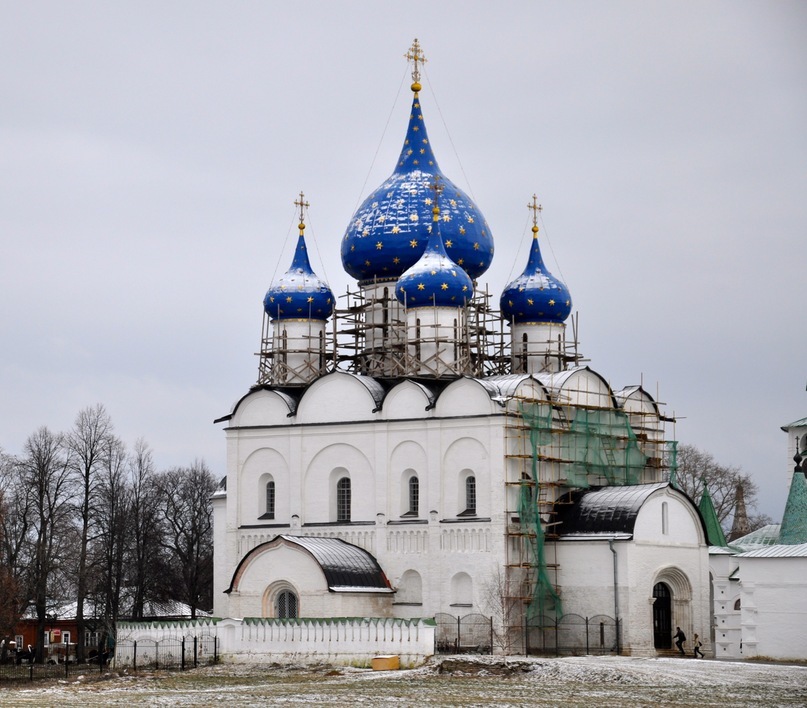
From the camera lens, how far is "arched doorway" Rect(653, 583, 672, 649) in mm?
37812

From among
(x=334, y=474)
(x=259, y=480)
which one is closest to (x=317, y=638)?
(x=334, y=474)

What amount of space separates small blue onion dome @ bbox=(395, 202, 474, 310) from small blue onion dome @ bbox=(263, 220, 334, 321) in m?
3.14

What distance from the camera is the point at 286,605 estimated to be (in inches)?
1487

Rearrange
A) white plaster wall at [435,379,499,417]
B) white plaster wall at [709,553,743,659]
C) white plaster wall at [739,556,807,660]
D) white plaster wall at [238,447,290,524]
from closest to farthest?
white plaster wall at [739,556,807,660] → white plaster wall at [709,553,743,659] → white plaster wall at [435,379,499,417] → white plaster wall at [238,447,290,524]

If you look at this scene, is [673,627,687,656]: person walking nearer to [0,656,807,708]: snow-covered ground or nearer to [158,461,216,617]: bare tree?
[0,656,807,708]: snow-covered ground

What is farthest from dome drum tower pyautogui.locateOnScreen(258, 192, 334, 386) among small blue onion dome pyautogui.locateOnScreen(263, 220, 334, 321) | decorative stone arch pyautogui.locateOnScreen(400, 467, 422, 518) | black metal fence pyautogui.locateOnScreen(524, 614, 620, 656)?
black metal fence pyautogui.locateOnScreen(524, 614, 620, 656)

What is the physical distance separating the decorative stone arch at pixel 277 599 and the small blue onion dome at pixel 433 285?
7.30 meters

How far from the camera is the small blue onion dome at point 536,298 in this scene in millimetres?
42875

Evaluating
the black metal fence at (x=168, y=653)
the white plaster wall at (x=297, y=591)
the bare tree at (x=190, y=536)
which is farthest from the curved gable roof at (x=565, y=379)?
the bare tree at (x=190, y=536)

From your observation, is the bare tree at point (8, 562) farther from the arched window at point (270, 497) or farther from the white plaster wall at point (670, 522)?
the white plaster wall at point (670, 522)

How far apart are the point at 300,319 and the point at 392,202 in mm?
3740

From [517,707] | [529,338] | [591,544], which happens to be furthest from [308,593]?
[517,707]

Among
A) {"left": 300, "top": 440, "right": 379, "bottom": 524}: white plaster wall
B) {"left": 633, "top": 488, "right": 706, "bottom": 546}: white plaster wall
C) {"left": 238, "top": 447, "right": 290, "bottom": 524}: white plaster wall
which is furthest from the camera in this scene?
{"left": 238, "top": 447, "right": 290, "bottom": 524}: white plaster wall

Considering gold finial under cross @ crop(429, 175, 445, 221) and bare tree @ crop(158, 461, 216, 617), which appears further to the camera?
bare tree @ crop(158, 461, 216, 617)
